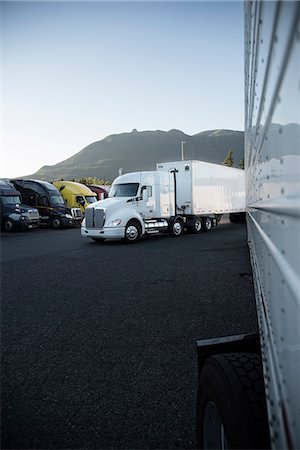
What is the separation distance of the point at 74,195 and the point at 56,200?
7.86ft

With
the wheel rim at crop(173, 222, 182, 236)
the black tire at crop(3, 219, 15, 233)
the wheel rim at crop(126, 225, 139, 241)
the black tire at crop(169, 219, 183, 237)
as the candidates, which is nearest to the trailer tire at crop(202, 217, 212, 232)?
the black tire at crop(169, 219, 183, 237)

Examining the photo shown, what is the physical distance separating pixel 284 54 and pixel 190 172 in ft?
51.8

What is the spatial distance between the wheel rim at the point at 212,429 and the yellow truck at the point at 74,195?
23400 mm

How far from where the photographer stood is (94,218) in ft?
44.2

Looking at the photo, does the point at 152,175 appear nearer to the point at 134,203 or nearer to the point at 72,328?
the point at 134,203

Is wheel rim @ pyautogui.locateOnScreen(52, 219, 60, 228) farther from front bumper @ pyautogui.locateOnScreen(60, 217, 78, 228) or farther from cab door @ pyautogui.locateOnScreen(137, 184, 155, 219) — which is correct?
cab door @ pyautogui.locateOnScreen(137, 184, 155, 219)

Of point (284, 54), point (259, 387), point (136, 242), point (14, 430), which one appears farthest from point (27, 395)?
point (136, 242)

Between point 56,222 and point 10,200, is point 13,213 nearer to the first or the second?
point 10,200

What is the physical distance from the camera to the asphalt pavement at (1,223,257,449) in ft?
8.37

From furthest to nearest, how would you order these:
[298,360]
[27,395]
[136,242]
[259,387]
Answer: [136,242] < [27,395] < [259,387] < [298,360]

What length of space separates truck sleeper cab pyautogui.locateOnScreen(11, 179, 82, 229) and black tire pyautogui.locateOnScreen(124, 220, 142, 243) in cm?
903

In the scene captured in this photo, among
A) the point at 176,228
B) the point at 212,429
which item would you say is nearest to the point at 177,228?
the point at 176,228

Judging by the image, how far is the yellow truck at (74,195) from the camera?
24438 millimetres

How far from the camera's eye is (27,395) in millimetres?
2994
